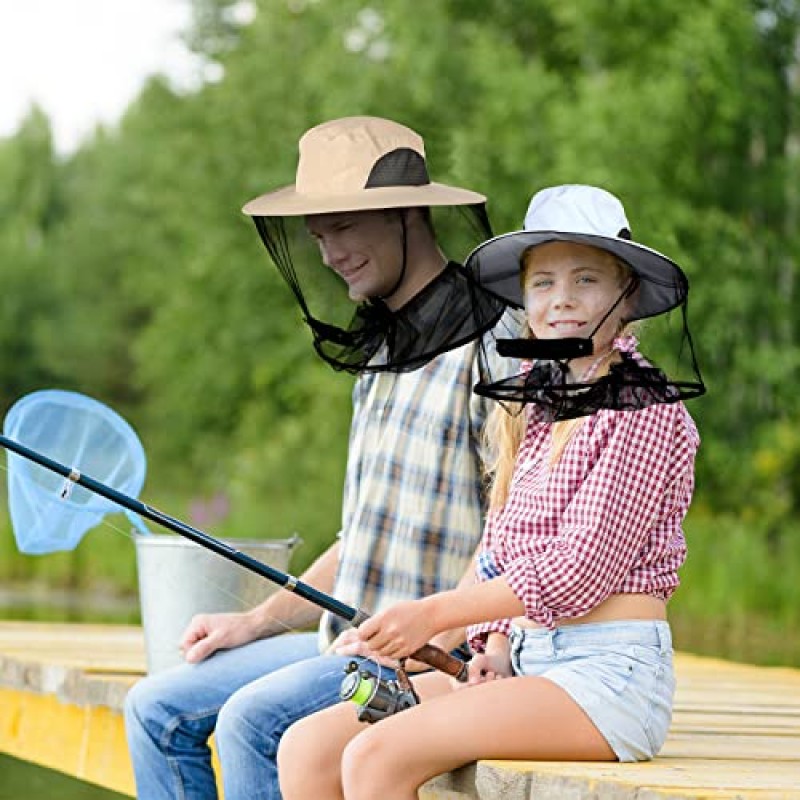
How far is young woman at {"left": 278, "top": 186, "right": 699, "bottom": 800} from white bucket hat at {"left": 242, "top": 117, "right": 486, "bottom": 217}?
0.33 metres

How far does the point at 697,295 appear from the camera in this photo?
1538 centimetres

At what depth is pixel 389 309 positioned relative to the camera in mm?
3740

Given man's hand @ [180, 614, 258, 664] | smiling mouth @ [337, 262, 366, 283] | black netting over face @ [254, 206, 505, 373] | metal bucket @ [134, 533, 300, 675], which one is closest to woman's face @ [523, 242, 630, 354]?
black netting over face @ [254, 206, 505, 373]

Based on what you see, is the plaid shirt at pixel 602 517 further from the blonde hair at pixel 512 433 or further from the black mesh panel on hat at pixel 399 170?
the black mesh panel on hat at pixel 399 170

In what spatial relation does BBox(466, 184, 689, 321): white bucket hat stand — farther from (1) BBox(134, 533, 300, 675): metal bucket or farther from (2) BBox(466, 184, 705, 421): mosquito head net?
(1) BBox(134, 533, 300, 675): metal bucket

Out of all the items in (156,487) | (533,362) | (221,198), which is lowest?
(156,487)

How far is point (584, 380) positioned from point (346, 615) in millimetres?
529

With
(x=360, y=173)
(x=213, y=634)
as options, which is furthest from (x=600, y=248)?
(x=213, y=634)

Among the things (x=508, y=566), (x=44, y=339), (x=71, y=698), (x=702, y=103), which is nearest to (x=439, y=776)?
(x=508, y=566)

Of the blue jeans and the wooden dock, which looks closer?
the wooden dock

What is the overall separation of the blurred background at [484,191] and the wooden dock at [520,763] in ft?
15.2

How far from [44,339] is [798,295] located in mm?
17243

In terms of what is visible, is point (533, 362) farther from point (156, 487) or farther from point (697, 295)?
point (156, 487)

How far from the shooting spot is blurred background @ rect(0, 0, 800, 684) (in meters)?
15.1
